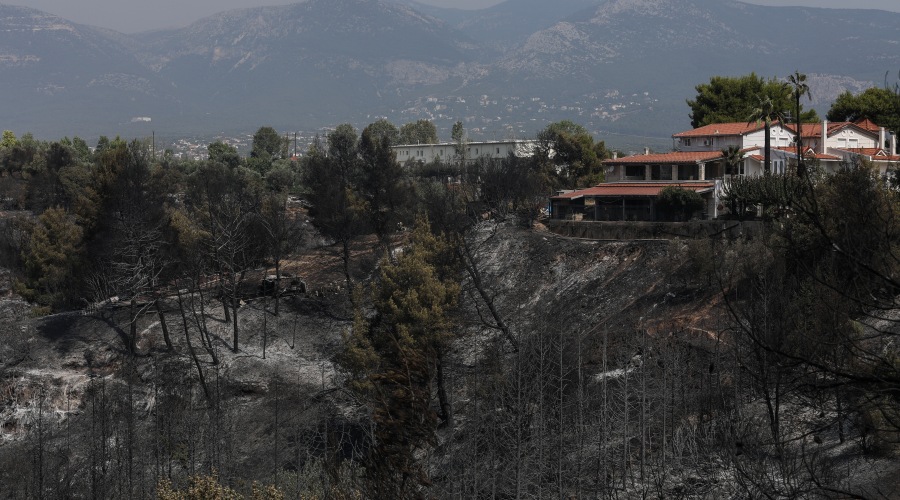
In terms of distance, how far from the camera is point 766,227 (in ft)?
159

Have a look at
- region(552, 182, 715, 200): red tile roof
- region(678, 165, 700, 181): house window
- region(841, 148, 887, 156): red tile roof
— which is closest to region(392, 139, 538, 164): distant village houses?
region(552, 182, 715, 200): red tile roof

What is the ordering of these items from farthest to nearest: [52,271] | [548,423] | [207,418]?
[52,271], [207,418], [548,423]

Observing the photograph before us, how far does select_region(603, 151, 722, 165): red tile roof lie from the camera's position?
2549 inches

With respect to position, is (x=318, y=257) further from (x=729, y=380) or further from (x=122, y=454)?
(x=729, y=380)

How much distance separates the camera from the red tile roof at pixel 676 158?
212 feet

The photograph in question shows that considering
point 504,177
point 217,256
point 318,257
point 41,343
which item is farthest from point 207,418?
point 504,177

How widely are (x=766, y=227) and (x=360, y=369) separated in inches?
805

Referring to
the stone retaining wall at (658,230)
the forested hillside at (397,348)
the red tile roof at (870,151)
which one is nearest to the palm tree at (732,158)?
the forested hillside at (397,348)

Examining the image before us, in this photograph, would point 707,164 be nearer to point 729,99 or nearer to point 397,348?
point 729,99

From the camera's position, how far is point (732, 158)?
58.7 m

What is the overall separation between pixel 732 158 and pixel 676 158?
298 inches

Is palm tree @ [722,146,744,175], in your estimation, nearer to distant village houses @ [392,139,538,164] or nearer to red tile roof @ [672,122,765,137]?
red tile roof @ [672,122,765,137]

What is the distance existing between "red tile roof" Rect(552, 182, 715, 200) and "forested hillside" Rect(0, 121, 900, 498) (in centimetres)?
379

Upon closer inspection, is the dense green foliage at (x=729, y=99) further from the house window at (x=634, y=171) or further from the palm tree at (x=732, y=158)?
the palm tree at (x=732, y=158)
